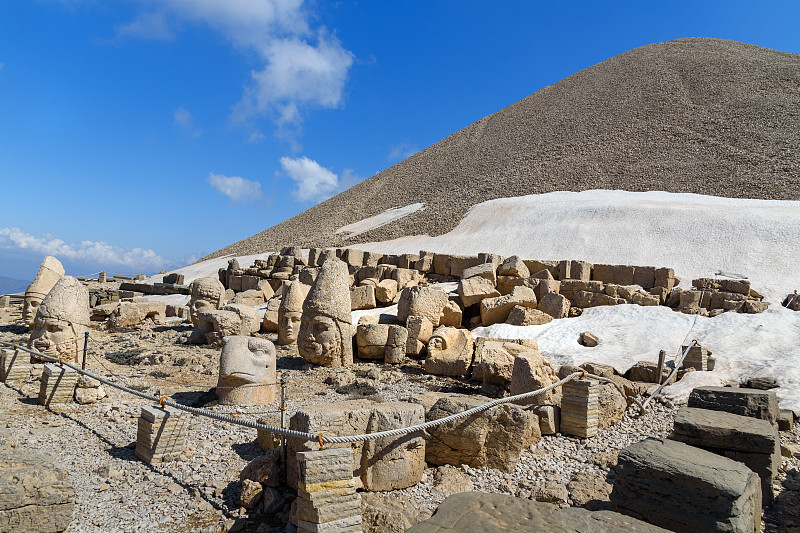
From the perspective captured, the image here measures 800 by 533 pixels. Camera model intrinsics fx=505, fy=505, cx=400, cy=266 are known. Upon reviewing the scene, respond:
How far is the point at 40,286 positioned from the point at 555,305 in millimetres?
11382

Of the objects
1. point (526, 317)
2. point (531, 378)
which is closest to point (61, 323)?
point (531, 378)

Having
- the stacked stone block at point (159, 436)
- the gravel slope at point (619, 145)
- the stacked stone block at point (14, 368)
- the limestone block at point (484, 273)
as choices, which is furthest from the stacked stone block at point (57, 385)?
the gravel slope at point (619, 145)

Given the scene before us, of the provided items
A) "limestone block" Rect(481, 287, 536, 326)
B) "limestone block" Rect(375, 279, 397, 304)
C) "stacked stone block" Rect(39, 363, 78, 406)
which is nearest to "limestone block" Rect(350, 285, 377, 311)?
"limestone block" Rect(375, 279, 397, 304)

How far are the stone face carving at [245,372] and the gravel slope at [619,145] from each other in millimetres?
27405

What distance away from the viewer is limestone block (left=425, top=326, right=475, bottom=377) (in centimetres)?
849

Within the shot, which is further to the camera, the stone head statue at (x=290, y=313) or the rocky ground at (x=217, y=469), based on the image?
the stone head statue at (x=290, y=313)

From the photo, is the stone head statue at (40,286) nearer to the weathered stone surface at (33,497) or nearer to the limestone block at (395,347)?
the limestone block at (395,347)

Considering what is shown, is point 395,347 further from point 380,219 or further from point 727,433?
point 380,219

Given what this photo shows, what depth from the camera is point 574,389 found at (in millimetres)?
5742

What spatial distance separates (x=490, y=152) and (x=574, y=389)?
53.3 metres

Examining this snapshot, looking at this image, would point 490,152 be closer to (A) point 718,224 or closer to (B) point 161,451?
(A) point 718,224

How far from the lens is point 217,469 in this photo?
15.3 ft

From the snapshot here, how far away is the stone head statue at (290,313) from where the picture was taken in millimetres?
10883

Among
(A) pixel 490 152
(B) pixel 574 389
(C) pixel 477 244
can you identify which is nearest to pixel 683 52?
(A) pixel 490 152
